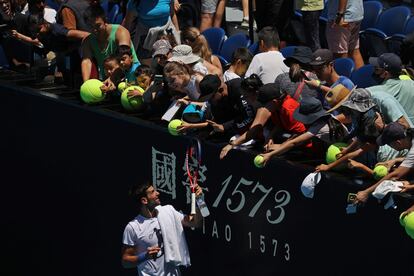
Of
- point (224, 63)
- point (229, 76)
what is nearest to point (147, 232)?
point (229, 76)

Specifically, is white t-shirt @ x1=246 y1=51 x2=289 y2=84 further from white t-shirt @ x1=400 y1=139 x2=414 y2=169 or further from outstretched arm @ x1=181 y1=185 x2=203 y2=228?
white t-shirt @ x1=400 y1=139 x2=414 y2=169

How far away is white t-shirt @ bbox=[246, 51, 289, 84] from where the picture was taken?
9.03m

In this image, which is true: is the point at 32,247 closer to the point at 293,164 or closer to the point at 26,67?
the point at 26,67

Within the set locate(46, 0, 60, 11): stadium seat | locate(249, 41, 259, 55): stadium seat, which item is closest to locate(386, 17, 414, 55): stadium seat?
locate(249, 41, 259, 55): stadium seat

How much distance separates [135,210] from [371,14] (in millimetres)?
2983

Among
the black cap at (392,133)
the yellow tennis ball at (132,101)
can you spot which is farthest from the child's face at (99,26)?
the black cap at (392,133)

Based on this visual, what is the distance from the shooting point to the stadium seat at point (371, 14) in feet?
36.2

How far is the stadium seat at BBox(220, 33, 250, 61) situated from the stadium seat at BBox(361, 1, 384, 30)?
1169 mm

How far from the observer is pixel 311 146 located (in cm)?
828

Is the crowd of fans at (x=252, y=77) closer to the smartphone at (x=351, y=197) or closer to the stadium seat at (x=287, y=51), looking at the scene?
the smartphone at (x=351, y=197)

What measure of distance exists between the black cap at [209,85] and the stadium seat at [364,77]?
3.64ft

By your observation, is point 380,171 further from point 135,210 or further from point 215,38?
point 215,38

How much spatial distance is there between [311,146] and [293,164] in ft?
0.75

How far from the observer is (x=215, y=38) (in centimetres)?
1102
